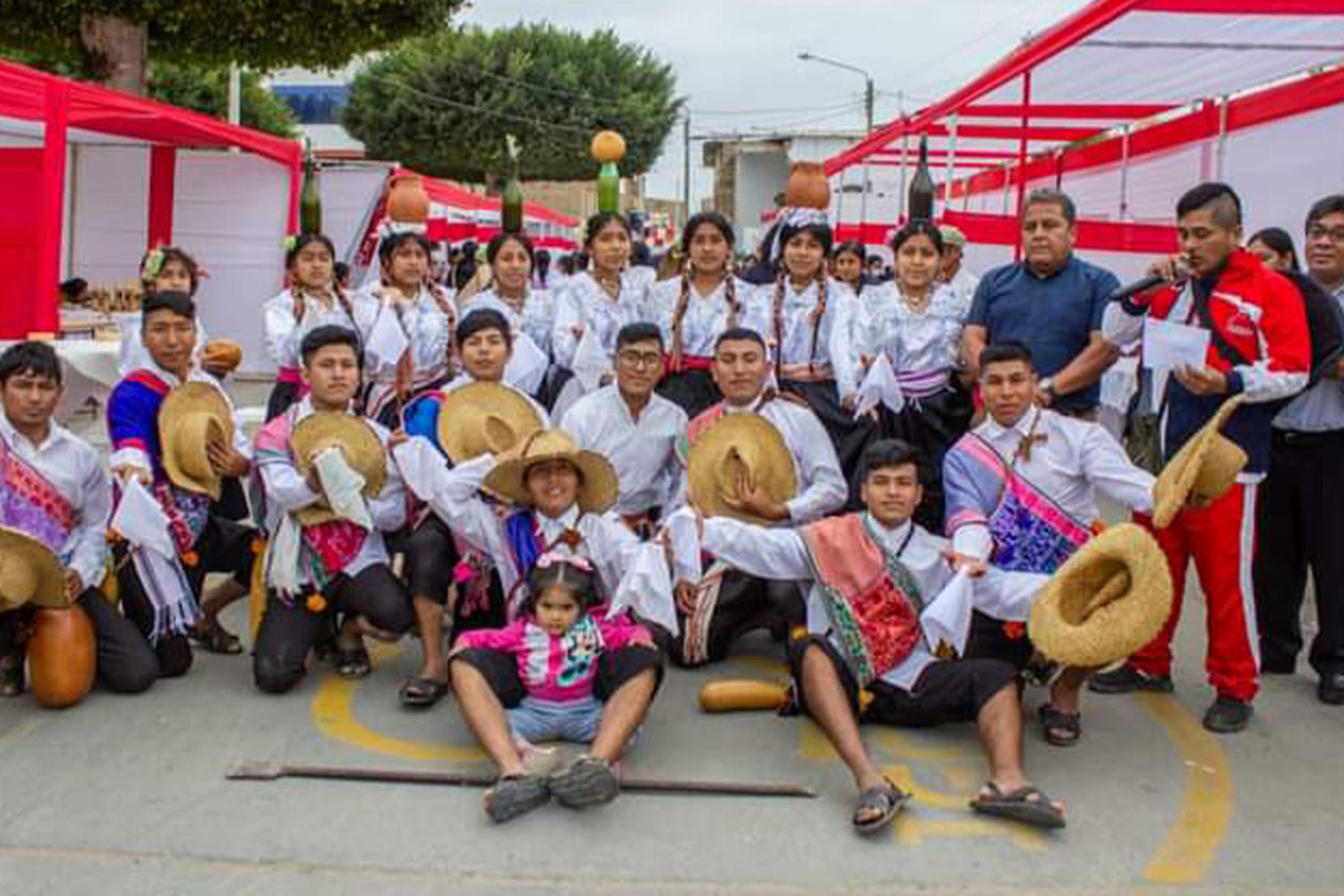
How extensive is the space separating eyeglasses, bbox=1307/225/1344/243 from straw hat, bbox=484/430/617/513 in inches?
100

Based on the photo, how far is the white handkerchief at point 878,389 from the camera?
4816 millimetres

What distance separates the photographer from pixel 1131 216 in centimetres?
875

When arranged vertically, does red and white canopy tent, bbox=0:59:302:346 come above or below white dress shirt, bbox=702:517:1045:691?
above

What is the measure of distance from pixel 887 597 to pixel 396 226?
11.1ft

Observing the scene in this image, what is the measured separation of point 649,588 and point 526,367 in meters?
2.08

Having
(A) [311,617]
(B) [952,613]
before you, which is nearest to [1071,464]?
(B) [952,613]

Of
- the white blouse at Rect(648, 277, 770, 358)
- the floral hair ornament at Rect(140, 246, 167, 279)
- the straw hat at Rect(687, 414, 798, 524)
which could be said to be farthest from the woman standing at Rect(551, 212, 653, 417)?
the floral hair ornament at Rect(140, 246, 167, 279)

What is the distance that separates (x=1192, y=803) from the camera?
3.37m

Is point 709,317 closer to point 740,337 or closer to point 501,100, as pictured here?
point 740,337

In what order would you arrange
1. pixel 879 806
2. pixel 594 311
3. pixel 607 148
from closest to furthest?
pixel 879 806 → pixel 594 311 → pixel 607 148

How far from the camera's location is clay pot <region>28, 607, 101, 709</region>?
153 inches

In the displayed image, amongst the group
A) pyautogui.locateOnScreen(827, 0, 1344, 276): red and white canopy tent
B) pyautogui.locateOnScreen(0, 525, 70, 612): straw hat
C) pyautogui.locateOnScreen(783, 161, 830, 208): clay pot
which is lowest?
pyautogui.locateOnScreen(0, 525, 70, 612): straw hat

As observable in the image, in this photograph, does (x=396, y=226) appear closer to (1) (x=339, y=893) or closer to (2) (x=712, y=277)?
(2) (x=712, y=277)

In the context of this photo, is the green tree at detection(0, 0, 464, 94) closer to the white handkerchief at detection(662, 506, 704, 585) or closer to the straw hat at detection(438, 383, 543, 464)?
the straw hat at detection(438, 383, 543, 464)
